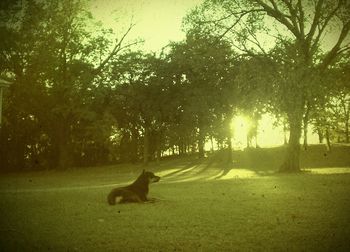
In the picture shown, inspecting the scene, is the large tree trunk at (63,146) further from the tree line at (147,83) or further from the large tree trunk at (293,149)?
the large tree trunk at (293,149)

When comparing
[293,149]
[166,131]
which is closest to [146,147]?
[166,131]

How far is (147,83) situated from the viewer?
44.6 meters

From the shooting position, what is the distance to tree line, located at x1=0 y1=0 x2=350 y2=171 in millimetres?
27406

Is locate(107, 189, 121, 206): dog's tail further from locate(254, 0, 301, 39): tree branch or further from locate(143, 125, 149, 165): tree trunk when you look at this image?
locate(143, 125, 149, 165): tree trunk

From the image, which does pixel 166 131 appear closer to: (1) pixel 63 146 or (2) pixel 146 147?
(2) pixel 146 147

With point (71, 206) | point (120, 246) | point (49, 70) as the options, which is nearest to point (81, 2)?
point (49, 70)

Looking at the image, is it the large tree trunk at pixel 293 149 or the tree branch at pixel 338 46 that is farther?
the large tree trunk at pixel 293 149

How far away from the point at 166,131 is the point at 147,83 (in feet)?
27.7

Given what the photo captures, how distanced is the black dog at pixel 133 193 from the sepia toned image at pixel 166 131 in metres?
0.04

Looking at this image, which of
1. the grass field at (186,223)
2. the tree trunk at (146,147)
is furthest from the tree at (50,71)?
the grass field at (186,223)

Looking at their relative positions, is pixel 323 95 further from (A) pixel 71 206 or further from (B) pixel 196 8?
(A) pixel 71 206

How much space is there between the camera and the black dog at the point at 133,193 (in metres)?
13.6

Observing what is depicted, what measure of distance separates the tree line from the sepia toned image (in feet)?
0.45

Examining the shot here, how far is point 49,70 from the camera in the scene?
37.8 m
